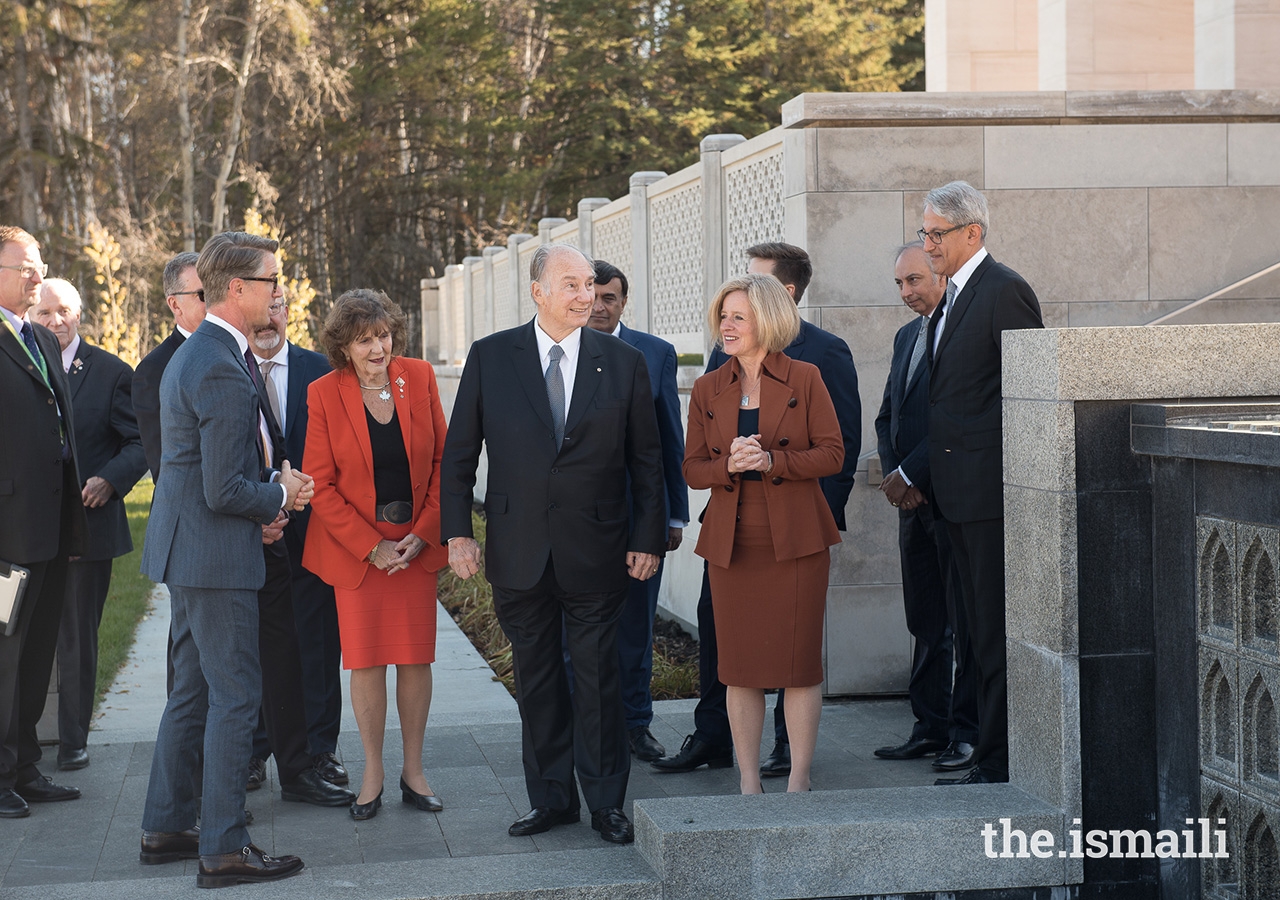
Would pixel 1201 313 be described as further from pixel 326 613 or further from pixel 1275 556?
pixel 326 613

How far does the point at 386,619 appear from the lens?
5359 millimetres

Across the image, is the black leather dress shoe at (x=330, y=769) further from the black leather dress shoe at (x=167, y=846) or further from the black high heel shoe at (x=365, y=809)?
the black leather dress shoe at (x=167, y=846)

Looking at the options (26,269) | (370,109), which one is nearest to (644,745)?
(26,269)

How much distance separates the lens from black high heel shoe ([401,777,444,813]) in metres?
5.43

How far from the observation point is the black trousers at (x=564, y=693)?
5.17m

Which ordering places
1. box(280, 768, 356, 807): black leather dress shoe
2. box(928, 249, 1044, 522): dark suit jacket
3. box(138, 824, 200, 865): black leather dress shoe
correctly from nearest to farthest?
box(138, 824, 200, 865): black leather dress shoe
box(928, 249, 1044, 522): dark suit jacket
box(280, 768, 356, 807): black leather dress shoe

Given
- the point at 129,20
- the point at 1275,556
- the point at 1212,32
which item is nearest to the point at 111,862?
the point at 1275,556

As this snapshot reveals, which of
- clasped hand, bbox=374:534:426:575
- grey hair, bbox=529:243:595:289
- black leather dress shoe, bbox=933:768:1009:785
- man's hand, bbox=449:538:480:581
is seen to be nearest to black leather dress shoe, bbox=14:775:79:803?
clasped hand, bbox=374:534:426:575

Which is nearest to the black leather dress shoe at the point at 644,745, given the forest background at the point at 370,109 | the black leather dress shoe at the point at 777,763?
the black leather dress shoe at the point at 777,763

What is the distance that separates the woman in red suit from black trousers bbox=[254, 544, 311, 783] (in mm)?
354

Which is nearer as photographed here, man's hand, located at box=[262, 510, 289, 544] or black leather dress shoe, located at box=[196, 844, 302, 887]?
black leather dress shoe, located at box=[196, 844, 302, 887]

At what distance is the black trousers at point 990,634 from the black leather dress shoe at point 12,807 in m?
3.81

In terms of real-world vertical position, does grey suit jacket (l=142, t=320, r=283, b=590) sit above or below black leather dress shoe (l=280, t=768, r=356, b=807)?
above

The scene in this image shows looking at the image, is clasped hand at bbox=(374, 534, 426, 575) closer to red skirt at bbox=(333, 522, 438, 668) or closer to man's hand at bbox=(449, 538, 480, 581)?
red skirt at bbox=(333, 522, 438, 668)
